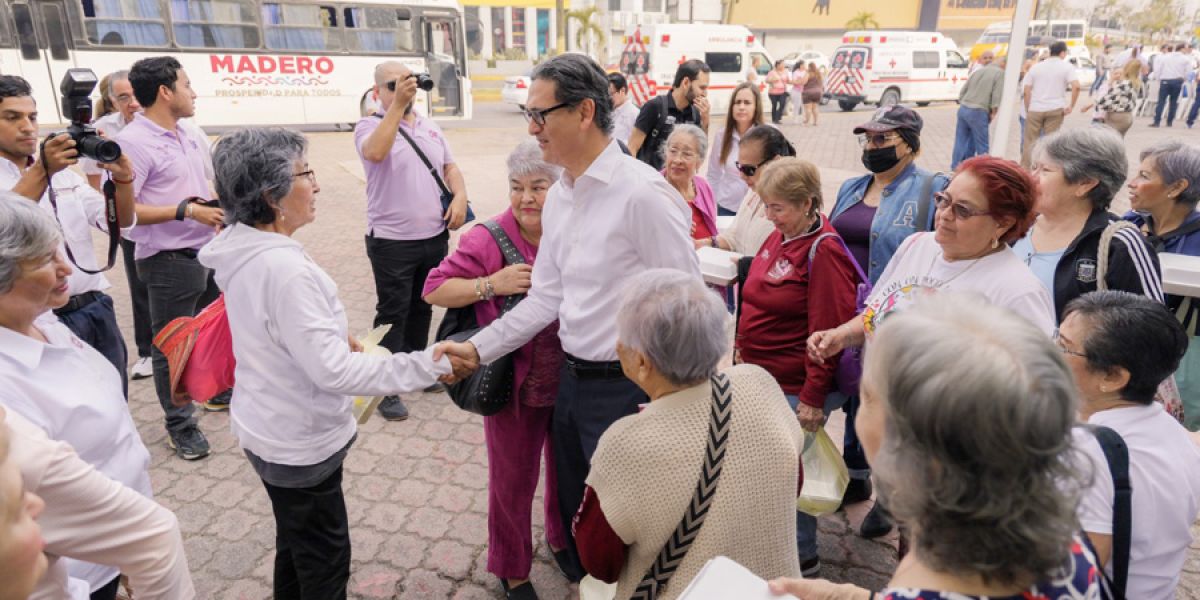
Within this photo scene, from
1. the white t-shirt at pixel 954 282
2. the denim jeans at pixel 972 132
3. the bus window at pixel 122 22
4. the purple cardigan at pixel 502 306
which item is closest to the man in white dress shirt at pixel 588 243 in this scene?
the purple cardigan at pixel 502 306

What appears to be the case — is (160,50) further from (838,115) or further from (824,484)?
(838,115)

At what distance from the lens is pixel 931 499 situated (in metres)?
1.10

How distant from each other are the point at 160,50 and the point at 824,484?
54.1 feet

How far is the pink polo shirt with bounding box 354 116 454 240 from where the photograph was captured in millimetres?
4473

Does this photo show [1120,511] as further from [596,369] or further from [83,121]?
[83,121]

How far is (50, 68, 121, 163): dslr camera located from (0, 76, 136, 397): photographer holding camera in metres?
0.03

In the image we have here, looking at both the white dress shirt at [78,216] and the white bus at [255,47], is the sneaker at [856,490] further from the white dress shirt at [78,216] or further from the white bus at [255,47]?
the white bus at [255,47]

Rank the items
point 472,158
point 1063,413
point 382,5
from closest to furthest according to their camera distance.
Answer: point 1063,413 → point 472,158 → point 382,5

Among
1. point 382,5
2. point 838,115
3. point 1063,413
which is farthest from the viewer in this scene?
point 838,115

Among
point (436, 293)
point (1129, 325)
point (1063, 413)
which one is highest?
point (1063, 413)

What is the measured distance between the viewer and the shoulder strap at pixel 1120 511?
1.64m

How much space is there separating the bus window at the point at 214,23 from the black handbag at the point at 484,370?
50.1 ft

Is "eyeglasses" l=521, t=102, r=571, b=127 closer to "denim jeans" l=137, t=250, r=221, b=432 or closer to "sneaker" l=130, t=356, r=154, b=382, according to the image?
"denim jeans" l=137, t=250, r=221, b=432

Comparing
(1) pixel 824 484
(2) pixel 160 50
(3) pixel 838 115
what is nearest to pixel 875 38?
(3) pixel 838 115
